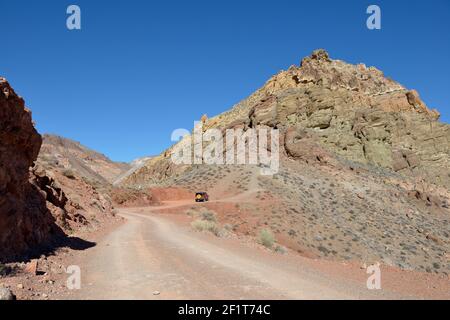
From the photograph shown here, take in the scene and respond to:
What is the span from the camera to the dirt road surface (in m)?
8.07

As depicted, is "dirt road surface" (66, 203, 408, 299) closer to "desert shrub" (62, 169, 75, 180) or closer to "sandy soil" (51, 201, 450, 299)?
"sandy soil" (51, 201, 450, 299)

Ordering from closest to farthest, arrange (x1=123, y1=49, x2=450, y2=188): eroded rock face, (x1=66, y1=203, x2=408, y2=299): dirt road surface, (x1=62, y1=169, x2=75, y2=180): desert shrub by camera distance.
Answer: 1. (x1=66, y1=203, x2=408, y2=299): dirt road surface
2. (x1=62, y1=169, x2=75, y2=180): desert shrub
3. (x1=123, y1=49, x2=450, y2=188): eroded rock face

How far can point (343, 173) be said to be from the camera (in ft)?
162

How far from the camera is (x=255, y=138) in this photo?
178ft

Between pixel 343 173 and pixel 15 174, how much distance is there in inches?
1728

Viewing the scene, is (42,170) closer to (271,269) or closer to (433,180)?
(271,269)

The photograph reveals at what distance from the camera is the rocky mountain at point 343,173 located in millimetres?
28891

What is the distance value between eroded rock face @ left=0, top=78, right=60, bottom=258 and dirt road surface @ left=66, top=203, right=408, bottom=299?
1993mm

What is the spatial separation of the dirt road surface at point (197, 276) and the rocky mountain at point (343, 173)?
13.0m

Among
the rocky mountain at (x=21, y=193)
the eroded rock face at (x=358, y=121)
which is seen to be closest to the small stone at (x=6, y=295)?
the rocky mountain at (x=21, y=193)

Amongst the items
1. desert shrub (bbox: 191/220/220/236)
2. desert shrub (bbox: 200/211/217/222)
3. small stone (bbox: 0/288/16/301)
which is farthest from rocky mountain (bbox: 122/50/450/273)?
small stone (bbox: 0/288/16/301)

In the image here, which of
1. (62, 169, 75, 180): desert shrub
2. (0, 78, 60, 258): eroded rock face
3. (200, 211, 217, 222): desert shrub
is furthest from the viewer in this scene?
(200, 211, 217, 222): desert shrub
